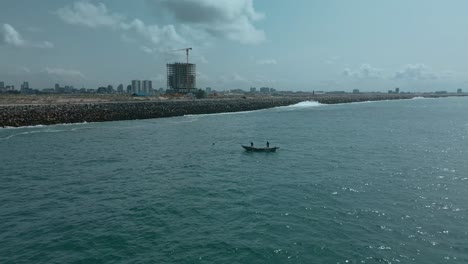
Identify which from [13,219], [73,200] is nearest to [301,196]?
[73,200]


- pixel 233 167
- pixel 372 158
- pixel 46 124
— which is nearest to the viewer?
pixel 233 167

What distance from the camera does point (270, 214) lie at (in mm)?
25734

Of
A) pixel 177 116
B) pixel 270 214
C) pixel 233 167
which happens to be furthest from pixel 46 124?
pixel 270 214

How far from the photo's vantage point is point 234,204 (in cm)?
2792

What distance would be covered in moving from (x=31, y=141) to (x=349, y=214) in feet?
176

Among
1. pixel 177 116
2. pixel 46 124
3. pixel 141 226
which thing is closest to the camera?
pixel 141 226

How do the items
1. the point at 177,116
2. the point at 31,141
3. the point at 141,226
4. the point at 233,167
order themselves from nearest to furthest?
the point at 141,226
the point at 233,167
the point at 31,141
the point at 177,116

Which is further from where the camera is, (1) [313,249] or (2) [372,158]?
(2) [372,158]

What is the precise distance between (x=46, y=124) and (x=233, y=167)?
6069cm

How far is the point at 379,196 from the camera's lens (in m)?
29.4

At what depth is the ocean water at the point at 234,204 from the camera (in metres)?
20.2

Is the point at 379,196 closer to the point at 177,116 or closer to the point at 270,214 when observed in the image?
the point at 270,214

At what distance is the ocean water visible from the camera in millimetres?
20156

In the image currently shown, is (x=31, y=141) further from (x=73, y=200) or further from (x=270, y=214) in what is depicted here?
(x=270, y=214)
